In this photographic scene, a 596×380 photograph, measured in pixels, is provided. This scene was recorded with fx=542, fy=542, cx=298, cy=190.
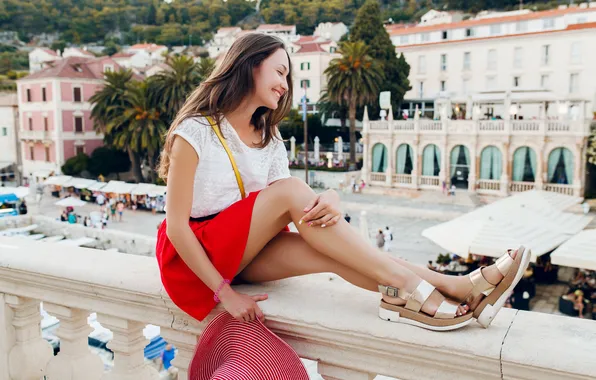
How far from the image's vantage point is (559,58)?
137ft

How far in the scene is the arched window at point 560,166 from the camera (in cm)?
2952

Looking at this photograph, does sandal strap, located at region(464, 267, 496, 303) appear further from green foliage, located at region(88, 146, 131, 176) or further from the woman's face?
green foliage, located at region(88, 146, 131, 176)

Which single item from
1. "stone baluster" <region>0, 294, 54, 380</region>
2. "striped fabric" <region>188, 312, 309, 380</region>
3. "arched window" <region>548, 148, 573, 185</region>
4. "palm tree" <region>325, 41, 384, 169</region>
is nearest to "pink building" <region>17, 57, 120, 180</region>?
"palm tree" <region>325, 41, 384, 169</region>

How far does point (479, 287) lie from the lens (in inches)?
79.7

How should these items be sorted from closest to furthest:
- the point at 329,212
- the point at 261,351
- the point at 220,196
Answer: the point at 261,351 → the point at 329,212 → the point at 220,196

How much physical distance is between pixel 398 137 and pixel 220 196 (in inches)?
1324

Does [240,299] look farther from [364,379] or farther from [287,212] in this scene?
[364,379]

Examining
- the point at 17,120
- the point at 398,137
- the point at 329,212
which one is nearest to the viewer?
the point at 329,212

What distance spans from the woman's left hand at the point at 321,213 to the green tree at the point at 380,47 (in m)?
40.2

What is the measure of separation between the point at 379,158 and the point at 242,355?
34.8 meters

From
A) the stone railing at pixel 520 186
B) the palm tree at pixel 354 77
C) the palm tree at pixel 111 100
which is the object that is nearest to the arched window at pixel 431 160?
the stone railing at pixel 520 186

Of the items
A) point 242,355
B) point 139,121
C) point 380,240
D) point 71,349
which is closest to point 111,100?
point 139,121

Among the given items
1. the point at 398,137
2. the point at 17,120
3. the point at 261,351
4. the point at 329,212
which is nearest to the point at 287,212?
the point at 329,212

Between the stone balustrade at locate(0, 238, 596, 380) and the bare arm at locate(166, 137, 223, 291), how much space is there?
23 cm
